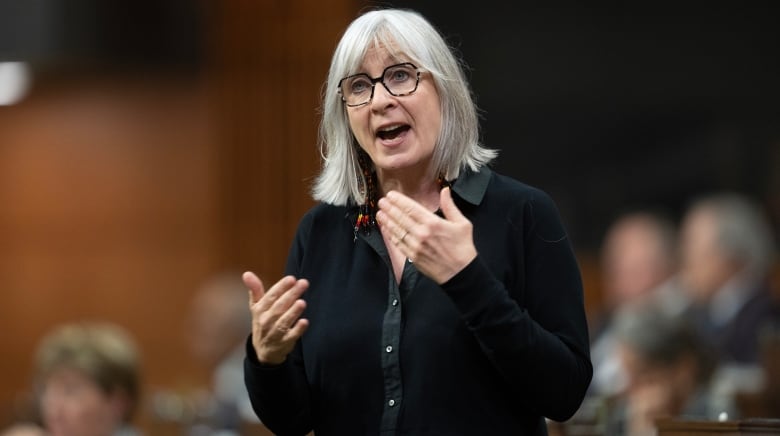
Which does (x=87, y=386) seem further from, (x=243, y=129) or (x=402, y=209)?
(x=243, y=129)

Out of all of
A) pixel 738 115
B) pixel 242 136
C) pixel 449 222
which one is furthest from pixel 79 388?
pixel 738 115

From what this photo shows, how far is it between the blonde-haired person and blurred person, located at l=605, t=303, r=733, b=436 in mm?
1619

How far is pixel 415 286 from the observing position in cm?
252

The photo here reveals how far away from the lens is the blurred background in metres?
8.76

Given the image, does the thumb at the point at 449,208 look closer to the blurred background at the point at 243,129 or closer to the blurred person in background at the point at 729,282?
the blurred person in background at the point at 729,282

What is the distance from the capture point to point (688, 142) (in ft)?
29.0

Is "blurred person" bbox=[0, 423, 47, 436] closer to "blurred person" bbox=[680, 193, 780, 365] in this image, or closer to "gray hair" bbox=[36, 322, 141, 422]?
"gray hair" bbox=[36, 322, 141, 422]

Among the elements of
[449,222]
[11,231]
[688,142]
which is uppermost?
[449,222]

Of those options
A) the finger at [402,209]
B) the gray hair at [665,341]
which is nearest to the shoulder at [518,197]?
the finger at [402,209]

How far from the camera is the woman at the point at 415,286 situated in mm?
2334

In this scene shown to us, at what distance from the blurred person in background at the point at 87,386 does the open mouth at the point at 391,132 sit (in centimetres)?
208

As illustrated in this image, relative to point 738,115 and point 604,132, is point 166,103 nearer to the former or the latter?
point 604,132

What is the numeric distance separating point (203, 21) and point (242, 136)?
33.6 inches

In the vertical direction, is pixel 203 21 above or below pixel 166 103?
above
